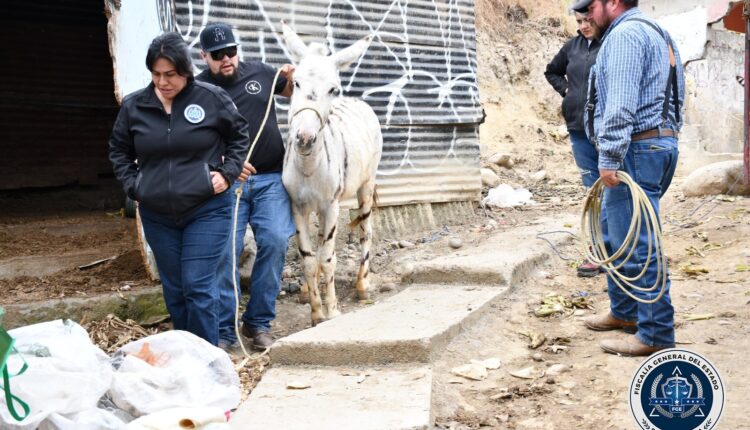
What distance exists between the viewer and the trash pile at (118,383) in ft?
9.70

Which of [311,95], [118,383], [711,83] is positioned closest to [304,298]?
[311,95]

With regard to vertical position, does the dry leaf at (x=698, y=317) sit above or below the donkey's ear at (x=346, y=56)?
below

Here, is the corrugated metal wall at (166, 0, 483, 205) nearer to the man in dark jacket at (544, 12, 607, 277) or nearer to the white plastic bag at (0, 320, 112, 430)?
the man in dark jacket at (544, 12, 607, 277)

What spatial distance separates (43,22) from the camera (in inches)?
398

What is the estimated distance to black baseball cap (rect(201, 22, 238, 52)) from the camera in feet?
15.9

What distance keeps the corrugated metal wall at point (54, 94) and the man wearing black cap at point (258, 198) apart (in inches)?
226

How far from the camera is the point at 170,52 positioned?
12.8 ft

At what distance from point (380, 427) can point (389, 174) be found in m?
4.68

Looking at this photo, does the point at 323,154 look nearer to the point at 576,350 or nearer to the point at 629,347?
the point at 576,350

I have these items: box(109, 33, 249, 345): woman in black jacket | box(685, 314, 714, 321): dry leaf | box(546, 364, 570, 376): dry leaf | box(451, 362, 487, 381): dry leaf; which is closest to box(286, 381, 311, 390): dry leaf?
box(109, 33, 249, 345): woman in black jacket

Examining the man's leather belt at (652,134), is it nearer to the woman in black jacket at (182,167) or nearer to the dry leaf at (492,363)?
the dry leaf at (492,363)

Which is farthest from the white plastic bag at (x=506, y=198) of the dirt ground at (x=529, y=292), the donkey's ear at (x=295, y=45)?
the donkey's ear at (x=295, y=45)

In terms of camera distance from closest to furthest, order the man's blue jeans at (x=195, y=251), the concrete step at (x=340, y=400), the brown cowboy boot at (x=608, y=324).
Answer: the concrete step at (x=340, y=400) < the man's blue jeans at (x=195, y=251) < the brown cowboy boot at (x=608, y=324)

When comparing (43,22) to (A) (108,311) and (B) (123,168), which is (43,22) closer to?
(A) (108,311)
